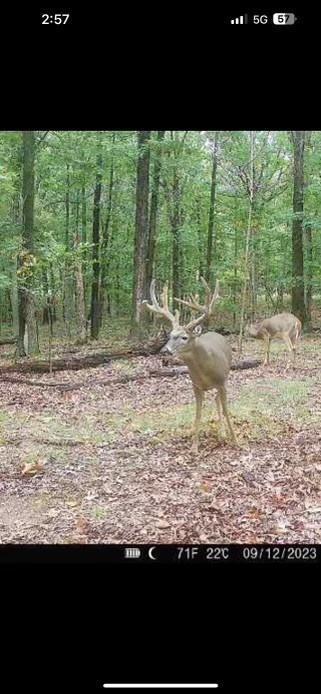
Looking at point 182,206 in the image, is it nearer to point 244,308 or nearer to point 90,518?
point 244,308

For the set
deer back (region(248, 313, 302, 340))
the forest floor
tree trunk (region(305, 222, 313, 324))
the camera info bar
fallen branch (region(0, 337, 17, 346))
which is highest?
tree trunk (region(305, 222, 313, 324))

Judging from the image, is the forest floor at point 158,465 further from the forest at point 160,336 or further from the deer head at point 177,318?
the deer head at point 177,318

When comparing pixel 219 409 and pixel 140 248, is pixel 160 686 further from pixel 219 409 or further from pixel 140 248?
pixel 140 248

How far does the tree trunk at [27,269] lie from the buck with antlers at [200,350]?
1.68 feet

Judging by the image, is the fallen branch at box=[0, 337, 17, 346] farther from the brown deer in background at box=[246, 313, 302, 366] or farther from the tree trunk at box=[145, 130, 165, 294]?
the brown deer in background at box=[246, 313, 302, 366]

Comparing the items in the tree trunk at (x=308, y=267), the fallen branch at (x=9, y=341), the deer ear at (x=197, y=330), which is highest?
the tree trunk at (x=308, y=267)

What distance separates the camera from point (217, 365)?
7.13ft

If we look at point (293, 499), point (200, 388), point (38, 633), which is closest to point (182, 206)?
point (200, 388)

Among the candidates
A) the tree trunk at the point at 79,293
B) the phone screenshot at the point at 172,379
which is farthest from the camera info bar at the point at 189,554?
the tree trunk at the point at 79,293

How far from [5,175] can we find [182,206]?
0.77 metres

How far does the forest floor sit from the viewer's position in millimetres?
1654

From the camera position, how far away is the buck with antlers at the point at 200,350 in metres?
2.04

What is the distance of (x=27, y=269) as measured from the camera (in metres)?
2.46
